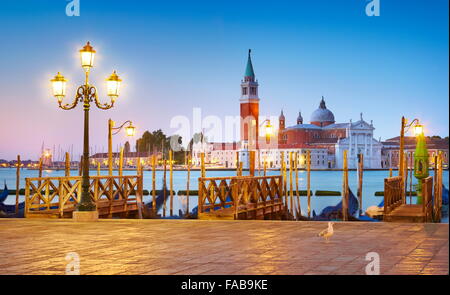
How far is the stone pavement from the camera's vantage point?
6.18 meters

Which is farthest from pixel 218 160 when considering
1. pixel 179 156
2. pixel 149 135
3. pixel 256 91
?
pixel 149 135

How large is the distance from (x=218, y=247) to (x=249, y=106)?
9337 centimetres

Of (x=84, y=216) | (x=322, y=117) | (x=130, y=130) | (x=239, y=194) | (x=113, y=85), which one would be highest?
(x=322, y=117)

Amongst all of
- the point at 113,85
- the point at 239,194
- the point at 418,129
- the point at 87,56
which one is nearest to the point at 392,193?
the point at 239,194

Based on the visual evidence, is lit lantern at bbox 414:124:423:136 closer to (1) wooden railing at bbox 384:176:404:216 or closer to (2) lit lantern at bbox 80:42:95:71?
(1) wooden railing at bbox 384:176:404:216

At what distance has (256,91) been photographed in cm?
10875

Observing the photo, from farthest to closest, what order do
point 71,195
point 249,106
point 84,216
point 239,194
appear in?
point 249,106, point 239,194, point 71,195, point 84,216

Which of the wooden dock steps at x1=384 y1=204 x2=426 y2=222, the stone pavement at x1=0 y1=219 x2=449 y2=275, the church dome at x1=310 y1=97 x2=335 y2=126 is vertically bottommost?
the wooden dock steps at x1=384 y1=204 x2=426 y2=222

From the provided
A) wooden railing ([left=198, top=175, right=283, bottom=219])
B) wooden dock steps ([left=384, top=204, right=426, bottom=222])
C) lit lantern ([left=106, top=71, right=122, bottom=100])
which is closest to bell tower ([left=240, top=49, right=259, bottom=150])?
wooden railing ([left=198, top=175, right=283, bottom=219])

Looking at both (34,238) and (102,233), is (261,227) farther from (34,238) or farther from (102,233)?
(34,238)

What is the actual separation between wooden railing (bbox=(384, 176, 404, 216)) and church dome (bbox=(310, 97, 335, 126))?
343ft

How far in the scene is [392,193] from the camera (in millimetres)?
13469

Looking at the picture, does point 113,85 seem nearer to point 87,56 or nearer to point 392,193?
point 87,56

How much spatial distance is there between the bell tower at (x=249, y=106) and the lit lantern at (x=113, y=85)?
261 feet
